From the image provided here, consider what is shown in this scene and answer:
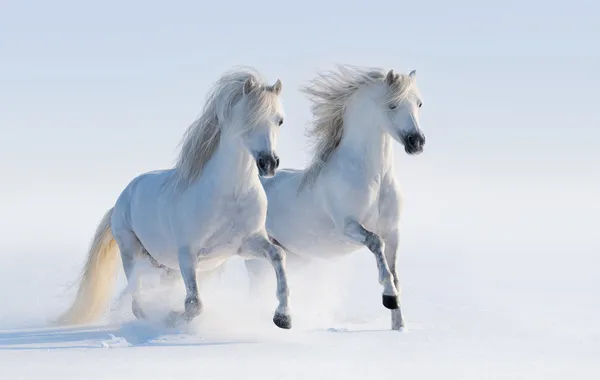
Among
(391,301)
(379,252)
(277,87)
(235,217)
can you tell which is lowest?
(391,301)

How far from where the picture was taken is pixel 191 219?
867 cm

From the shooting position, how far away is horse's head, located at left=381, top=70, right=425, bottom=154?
9.19 m

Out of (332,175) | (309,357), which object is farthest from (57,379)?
(332,175)

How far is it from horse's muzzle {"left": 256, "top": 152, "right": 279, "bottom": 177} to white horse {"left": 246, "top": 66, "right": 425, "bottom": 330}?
1.59 m

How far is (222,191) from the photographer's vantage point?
860 centimetres

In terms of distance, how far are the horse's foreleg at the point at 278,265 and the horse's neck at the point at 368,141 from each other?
1.65 metres

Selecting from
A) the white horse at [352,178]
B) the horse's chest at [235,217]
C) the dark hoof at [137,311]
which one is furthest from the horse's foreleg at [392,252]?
the dark hoof at [137,311]

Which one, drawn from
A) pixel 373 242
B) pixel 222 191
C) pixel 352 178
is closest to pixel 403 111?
pixel 352 178

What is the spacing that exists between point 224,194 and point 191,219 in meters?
0.39

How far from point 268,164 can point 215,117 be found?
1115mm

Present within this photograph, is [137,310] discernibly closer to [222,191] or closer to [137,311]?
[137,311]

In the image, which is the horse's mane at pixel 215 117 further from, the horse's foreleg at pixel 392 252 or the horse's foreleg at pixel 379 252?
the horse's foreleg at pixel 392 252

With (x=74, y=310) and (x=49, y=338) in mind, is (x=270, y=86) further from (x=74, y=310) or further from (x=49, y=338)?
(x=74, y=310)

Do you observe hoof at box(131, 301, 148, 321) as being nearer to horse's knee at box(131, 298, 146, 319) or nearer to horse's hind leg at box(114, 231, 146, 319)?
horse's knee at box(131, 298, 146, 319)
